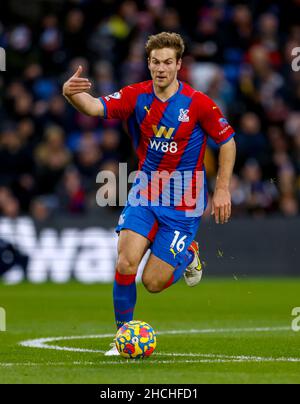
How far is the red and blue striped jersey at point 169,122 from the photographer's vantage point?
369 inches

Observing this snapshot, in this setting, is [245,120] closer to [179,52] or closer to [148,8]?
[148,8]

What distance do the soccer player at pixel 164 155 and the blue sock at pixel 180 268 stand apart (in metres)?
0.01

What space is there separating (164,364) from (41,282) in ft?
32.7

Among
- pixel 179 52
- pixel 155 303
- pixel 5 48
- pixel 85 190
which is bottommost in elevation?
pixel 155 303

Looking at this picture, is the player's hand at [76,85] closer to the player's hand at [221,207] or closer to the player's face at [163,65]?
the player's face at [163,65]

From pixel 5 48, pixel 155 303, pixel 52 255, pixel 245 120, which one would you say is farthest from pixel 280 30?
pixel 155 303

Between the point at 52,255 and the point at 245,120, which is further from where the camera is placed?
the point at 245,120

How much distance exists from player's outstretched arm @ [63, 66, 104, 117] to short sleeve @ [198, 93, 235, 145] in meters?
0.84

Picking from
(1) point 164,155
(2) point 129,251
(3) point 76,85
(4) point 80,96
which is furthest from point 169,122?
(2) point 129,251

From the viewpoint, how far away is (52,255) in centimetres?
1814

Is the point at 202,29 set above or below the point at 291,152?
above

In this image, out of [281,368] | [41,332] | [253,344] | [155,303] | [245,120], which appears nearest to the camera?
[281,368]

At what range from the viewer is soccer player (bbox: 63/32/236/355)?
9.16m

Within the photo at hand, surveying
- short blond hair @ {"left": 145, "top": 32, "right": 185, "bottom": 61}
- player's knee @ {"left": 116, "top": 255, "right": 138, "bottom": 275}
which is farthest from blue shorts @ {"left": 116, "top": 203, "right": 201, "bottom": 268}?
short blond hair @ {"left": 145, "top": 32, "right": 185, "bottom": 61}
